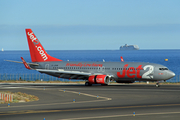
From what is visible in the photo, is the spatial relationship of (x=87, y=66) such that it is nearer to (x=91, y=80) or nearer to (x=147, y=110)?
(x=91, y=80)

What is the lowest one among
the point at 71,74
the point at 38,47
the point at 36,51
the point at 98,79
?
the point at 98,79

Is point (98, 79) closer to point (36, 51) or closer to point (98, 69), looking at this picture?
point (98, 69)

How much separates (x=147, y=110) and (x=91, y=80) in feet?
97.6

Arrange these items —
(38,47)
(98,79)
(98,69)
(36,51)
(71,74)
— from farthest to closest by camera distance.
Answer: (38,47), (36,51), (71,74), (98,69), (98,79)

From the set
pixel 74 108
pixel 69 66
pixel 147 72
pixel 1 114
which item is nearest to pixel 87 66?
pixel 69 66

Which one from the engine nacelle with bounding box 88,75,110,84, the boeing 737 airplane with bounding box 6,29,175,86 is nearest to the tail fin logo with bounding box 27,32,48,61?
the boeing 737 airplane with bounding box 6,29,175,86

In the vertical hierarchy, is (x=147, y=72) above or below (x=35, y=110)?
above

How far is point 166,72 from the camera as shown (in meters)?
54.5

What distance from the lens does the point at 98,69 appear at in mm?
59594

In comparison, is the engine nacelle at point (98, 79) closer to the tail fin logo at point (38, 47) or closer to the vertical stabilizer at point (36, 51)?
the vertical stabilizer at point (36, 51)

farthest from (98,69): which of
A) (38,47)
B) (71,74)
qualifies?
(38,47)

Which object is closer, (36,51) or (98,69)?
(98,69)

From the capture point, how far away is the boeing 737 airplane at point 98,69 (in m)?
55.3

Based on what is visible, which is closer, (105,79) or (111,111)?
(111,111)
